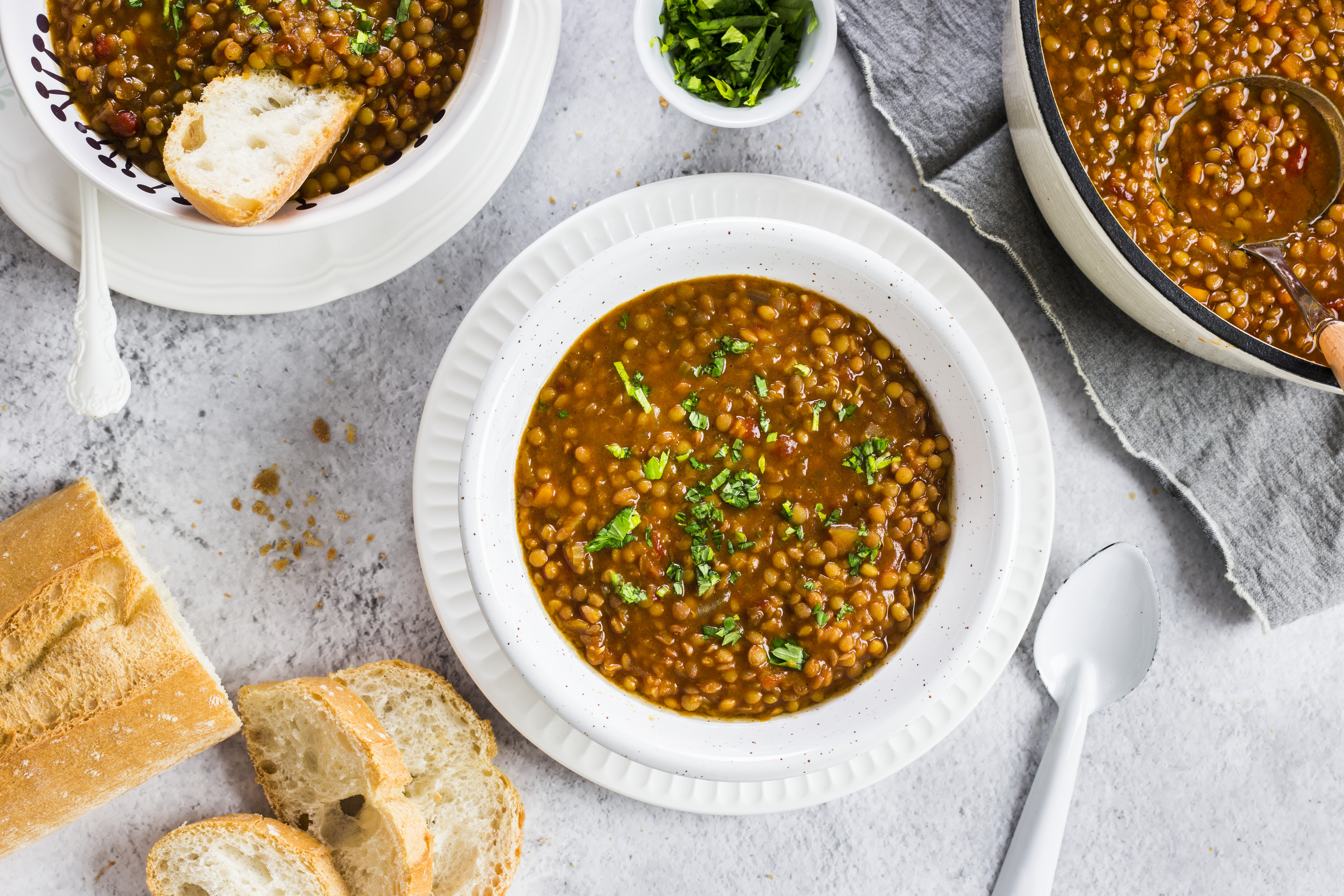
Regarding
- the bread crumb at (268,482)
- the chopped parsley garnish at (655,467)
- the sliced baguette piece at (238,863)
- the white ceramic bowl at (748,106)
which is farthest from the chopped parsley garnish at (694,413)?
the sliced baguette piece at (238,863)

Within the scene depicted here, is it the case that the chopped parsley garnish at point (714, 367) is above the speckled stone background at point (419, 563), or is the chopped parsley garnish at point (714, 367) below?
above

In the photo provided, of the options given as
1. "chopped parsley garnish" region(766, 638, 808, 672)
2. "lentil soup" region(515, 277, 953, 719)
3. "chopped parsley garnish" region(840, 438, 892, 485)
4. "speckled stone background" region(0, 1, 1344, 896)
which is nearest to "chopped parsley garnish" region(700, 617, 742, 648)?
"lentil soup" region(515, 277, 953, 719)

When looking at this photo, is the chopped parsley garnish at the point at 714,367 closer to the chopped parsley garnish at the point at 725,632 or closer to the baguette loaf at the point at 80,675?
the chopped parsley garnish at the point at 725,632

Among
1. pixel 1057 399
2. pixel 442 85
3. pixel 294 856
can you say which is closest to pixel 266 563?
pixel 294 856

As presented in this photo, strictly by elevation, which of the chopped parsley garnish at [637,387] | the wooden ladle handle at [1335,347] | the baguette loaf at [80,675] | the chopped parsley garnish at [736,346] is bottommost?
the baguette loaf at [80,675]

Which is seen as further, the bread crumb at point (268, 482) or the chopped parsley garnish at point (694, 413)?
the bread crumb at point (268, 482)

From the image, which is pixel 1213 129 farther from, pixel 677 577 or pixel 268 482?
pixel 268 482
